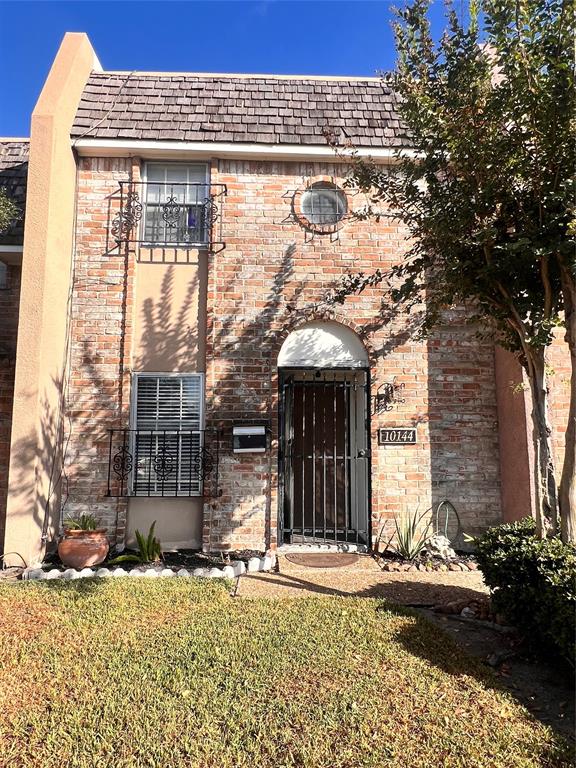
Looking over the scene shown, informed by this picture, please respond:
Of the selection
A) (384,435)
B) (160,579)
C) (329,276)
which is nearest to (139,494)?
(160,579)

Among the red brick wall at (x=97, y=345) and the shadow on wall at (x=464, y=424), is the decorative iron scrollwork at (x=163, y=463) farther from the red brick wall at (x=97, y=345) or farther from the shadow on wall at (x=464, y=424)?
the shadow on wall at (x=464, y=424)

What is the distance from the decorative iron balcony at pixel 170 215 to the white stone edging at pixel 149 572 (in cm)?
437

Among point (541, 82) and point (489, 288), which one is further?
point (489, 288)

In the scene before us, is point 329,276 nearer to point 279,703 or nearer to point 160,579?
point 160,579

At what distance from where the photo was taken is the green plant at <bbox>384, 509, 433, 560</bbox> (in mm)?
6269

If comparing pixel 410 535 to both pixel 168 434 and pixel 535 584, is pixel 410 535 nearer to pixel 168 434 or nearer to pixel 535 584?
pixel 535 584

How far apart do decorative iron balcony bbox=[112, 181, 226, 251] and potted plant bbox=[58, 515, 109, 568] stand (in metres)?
4.03

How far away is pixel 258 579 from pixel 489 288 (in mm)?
3934

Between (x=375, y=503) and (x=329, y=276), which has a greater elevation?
(x=329, y=276)

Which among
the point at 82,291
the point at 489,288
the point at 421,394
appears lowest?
the point at 421,394

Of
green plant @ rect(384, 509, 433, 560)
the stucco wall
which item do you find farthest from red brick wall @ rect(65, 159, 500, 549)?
the stucco wall

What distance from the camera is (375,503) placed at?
21.8 feet

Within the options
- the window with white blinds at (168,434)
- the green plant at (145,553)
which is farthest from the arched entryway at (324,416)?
the green plant at (145,553)

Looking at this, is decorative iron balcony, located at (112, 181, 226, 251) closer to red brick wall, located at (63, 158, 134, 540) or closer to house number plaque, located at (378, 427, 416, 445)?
red brick wall, located at (63, 158, 134, 540)
